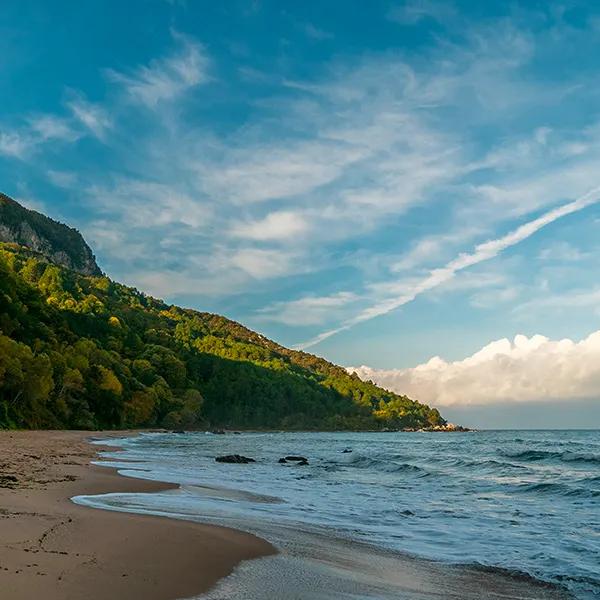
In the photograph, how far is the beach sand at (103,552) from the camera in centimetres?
546

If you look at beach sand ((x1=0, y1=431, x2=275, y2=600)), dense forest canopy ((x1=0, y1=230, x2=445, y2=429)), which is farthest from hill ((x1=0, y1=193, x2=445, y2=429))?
beach sand ((x1=0, y1=431, x2=275, y2=600))

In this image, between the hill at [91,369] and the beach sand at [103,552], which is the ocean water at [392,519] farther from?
the hill at [91,369]

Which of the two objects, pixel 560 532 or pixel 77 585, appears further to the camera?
pixel 560 532

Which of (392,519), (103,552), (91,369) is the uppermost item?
(91,369)

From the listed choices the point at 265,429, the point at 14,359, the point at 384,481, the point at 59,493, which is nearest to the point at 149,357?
the point at 265,429

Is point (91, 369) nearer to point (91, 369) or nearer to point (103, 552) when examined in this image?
point (91, 369)

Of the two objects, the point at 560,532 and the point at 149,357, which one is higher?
the point at 149,357

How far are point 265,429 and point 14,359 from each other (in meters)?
141

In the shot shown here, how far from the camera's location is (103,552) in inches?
275

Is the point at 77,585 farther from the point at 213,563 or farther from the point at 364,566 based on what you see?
the point at 364,566

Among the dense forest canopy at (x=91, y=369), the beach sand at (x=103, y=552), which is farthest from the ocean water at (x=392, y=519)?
the dense forest canopy at (x=91, y=369)

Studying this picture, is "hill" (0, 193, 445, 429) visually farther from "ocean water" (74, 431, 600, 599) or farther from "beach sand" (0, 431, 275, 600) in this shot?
"beach sand" (0, 431, 275, 600)

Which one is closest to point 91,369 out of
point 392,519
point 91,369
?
point 91,369

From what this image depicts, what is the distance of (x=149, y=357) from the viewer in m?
142
